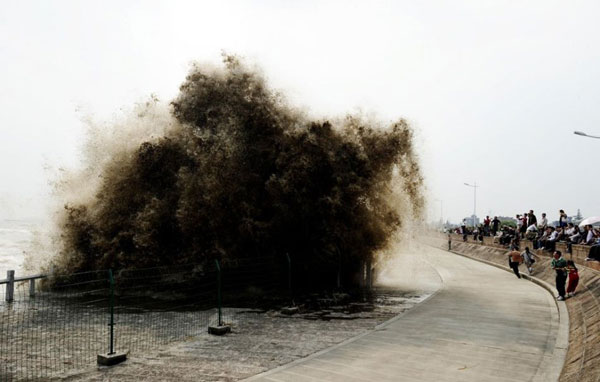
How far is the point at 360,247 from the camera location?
61.5ft

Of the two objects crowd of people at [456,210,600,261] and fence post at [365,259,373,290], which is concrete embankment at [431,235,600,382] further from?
fence post at [365,259,373,290]

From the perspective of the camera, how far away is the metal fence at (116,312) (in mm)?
9719

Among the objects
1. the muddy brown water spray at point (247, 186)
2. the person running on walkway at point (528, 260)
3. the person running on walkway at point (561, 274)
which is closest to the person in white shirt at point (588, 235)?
the person running on walkway at point (528, 260)

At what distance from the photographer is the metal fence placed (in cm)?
972

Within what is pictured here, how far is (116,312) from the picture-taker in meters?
15.3

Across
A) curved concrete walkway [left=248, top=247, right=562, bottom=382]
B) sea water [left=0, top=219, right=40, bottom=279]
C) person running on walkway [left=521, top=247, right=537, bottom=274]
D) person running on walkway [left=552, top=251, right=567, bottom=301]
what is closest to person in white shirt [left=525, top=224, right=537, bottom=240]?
person running on walkway [left=521, top=247, right=537, bottom=274]

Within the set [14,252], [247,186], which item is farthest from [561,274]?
[14,252]

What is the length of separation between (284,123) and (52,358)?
12066 mm

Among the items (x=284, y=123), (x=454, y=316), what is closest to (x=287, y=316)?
(x=454, y=316)

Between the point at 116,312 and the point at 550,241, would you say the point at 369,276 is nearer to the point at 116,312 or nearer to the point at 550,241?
the point at 550,241

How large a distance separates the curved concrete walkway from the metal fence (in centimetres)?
359

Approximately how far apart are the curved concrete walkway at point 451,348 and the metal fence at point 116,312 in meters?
3.59

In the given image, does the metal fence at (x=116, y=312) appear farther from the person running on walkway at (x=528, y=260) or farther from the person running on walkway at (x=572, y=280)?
the person running on walkway at (x=528, y=260)

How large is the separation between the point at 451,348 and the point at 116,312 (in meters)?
10.7
